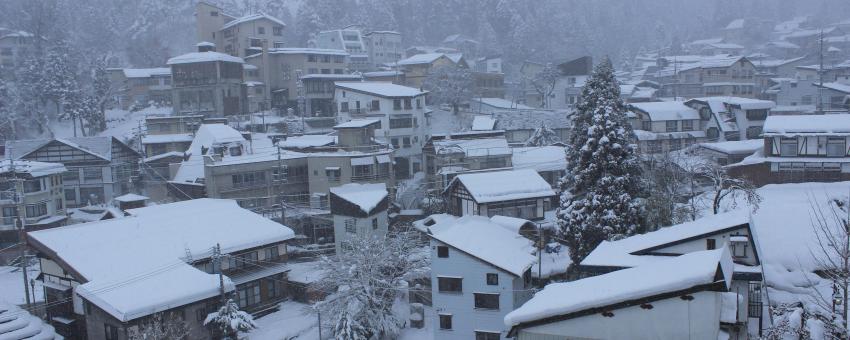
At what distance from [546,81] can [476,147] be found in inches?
959

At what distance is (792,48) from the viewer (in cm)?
8119

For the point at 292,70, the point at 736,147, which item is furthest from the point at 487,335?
the point at 292,70

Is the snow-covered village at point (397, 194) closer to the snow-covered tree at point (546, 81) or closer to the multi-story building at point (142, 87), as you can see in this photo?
the multi-story building at point (142, 87)

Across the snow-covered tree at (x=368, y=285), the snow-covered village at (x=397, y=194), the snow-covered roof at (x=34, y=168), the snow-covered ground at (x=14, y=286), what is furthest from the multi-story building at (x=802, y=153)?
the snow-covered roof at (x=34, y=168)

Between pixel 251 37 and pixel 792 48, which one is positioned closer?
pixel 251 37

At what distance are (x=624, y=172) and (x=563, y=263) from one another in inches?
197

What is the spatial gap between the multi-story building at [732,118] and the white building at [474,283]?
26.1 m

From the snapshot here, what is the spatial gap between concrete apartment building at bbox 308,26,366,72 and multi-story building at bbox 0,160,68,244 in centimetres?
3551

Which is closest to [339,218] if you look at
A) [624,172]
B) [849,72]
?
[624,172]

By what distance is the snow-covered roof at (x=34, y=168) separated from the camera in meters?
34.1

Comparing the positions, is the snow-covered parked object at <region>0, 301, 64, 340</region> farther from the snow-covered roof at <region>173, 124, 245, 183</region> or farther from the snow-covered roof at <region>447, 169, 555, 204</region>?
the snow-covered roof at <region>447, 169, 555, 204</region>

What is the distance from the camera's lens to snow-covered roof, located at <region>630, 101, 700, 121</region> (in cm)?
4209

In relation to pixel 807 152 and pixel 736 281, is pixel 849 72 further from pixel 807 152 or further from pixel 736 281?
pixel 736 281

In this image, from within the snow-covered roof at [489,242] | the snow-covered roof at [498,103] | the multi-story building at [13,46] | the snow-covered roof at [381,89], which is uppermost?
the multi-story building at [13,46]
